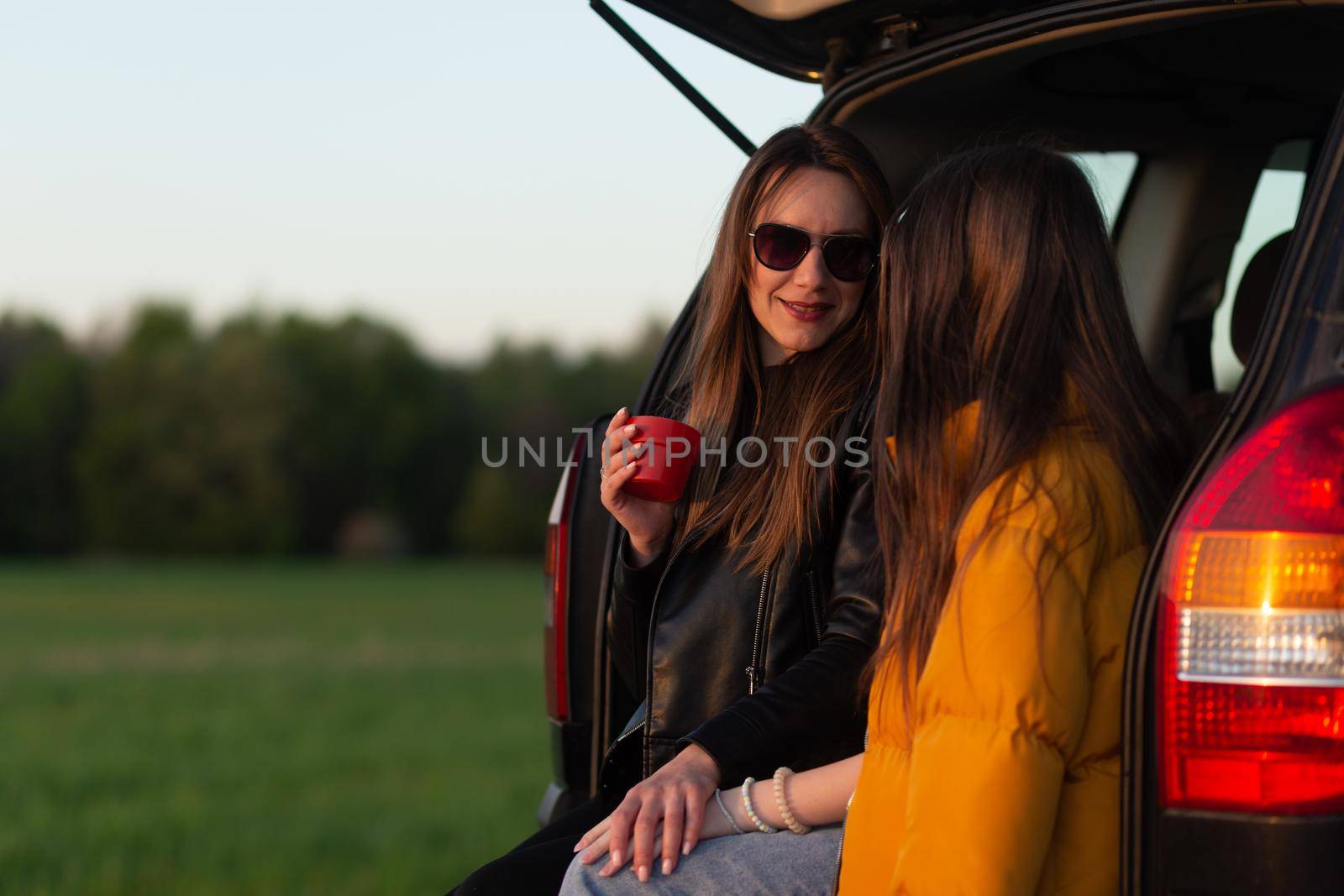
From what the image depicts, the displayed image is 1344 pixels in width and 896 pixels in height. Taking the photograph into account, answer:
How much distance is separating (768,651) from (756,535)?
20 cm

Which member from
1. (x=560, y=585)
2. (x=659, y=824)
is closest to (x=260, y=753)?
(x=560, y=585)

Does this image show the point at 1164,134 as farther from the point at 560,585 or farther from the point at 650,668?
the point at 650,668

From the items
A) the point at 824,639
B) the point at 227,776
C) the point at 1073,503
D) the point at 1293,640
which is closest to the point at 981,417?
the point at 1073,503

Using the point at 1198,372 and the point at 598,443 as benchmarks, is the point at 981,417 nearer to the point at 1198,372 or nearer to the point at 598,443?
the point at 598,443

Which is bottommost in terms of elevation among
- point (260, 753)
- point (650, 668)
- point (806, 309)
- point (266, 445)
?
point (260, 753)

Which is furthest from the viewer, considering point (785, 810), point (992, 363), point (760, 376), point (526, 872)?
point (760, 376)

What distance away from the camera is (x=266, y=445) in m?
75.7

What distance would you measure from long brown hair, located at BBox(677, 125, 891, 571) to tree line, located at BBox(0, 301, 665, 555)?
2644 inches

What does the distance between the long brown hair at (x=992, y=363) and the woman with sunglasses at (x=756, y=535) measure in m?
0.37

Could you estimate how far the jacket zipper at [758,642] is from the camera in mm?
2312

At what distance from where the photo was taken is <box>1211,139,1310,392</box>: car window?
11.9 feet

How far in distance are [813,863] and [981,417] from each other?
0.67 metres

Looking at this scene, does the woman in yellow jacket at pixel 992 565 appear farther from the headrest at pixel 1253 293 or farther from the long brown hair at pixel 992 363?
the headrest at pixel 1253 293

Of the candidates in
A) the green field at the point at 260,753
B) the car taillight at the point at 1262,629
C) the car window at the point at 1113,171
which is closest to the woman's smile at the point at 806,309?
the car taillight at the point at 1262,629
